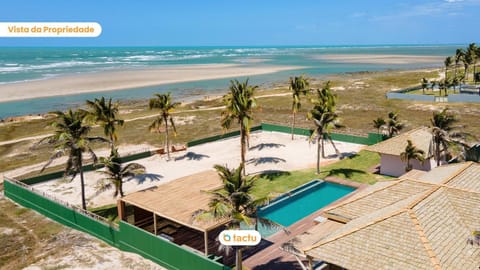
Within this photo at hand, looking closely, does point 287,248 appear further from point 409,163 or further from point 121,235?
point 409,163

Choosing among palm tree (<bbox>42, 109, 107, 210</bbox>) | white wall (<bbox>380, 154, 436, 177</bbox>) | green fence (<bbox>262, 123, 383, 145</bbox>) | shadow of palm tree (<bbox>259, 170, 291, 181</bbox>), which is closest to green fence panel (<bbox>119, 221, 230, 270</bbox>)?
palm tree (<bbox>42, 109, 107, 210</bbox>)

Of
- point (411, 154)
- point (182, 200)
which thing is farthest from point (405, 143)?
point (182, 200)

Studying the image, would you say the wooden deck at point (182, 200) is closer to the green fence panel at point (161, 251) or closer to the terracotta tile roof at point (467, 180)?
the green fence panel at point (161, 251)

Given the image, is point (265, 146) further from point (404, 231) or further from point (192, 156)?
point (404, 231)

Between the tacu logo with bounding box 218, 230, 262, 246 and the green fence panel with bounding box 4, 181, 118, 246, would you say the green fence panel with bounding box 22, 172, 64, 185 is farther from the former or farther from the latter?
the tacu logo with bounding box 218, 230, 262, 246

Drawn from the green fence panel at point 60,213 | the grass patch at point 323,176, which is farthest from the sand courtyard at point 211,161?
the green fence panel at point 60,213

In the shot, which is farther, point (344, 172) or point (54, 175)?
point (54, 175)
